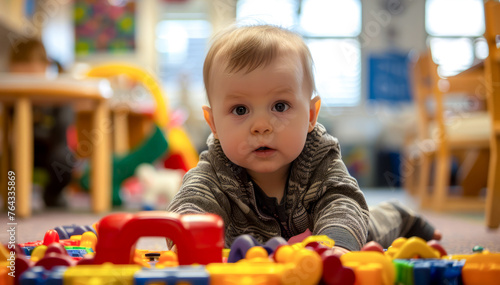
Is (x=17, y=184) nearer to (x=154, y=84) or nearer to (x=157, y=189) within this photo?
(x=157, y=189)

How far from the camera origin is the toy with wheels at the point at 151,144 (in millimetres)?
2031

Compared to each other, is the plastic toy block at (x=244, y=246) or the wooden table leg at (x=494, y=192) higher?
the plastic toy block at (x=244, y=246)

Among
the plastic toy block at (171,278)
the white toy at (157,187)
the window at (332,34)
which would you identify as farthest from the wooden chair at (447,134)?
the window at (332,34)

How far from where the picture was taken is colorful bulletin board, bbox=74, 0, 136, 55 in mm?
4000

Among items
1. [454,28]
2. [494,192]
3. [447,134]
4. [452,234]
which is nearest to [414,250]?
[452,234]

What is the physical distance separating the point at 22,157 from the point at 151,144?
22.4 inches

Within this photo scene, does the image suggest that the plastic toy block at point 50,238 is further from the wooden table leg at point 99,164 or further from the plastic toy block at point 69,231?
the wooden table leg at point 99,164

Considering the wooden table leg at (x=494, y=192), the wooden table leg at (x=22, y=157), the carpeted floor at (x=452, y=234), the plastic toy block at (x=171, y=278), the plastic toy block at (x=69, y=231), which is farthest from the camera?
the wooden table leg at (x=22, y=157)

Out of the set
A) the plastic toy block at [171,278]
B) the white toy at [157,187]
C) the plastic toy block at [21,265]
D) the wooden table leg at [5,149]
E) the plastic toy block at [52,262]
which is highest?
the plastic toy block at [171,278]

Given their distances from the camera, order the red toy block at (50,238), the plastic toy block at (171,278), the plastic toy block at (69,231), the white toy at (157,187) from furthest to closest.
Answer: the white toy at (157,187), the plastic toy block at (69,231), the red toy block at (50,238), the plastic toy block at (171,278)

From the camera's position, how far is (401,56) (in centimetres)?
407

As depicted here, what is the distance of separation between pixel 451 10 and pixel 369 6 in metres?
0.67

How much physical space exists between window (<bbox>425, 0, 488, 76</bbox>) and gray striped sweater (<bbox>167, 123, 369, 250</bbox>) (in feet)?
12.1

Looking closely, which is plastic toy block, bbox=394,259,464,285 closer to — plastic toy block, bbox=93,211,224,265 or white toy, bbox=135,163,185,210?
plastic toy block, bbox=93,211,224,265
